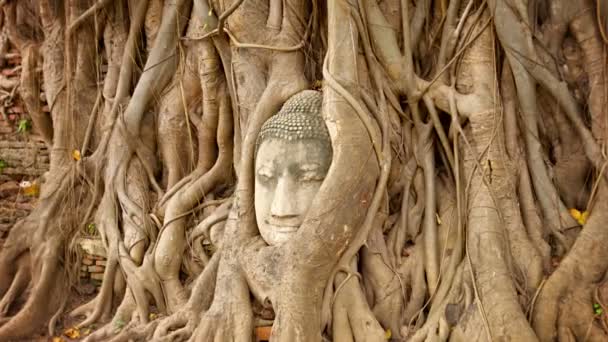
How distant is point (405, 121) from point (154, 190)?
1980 millimetres

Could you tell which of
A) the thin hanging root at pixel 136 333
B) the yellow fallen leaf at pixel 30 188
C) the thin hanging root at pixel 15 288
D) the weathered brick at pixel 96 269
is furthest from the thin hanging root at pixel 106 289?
the yellow fallen leaf at pixel 30 188

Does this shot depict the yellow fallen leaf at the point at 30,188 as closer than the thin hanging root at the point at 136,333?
No

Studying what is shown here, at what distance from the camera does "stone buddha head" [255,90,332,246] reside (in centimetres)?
298

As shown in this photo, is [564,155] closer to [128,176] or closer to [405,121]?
[405,121]

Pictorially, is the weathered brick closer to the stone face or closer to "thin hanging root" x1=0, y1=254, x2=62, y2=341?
"thin hanging root" x1=0, y1=254, x2=62, y2=341

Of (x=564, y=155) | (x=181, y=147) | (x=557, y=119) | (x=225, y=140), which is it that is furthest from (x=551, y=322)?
(x=181, y=147)

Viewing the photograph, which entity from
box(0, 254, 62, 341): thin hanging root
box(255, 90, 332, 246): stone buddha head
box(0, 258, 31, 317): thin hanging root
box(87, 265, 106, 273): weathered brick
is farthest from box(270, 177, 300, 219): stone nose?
box(0, 258, 31, 317): thin hanging root

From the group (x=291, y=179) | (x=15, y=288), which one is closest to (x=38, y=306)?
(x=15, y=288)

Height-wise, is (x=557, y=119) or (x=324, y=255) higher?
(x=557, y=119)

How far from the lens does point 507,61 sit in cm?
312

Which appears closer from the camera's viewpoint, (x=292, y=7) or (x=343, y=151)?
(x=343, y=151)

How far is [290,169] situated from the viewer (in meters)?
3.00

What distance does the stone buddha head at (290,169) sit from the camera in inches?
117

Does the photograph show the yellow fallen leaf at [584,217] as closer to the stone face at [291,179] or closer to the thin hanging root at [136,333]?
the stone face at [291,179]
